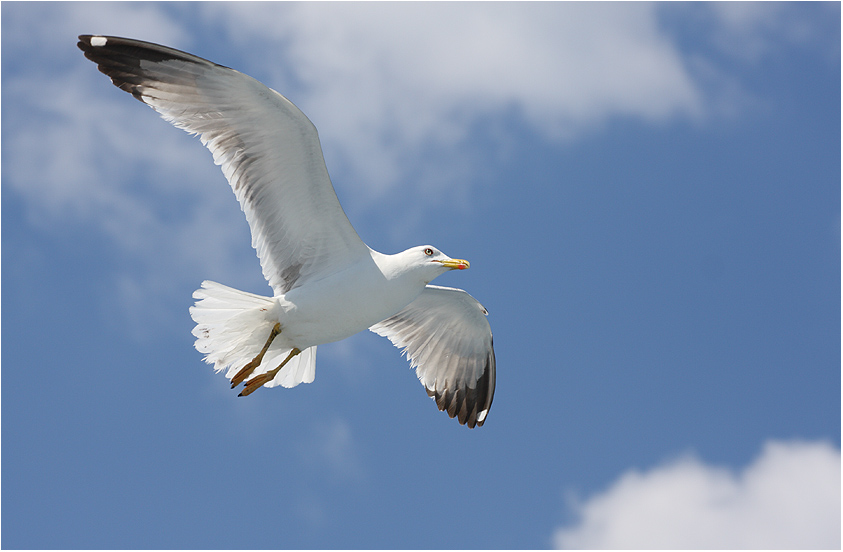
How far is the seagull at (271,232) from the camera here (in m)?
7.52

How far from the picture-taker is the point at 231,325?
7.94 meters

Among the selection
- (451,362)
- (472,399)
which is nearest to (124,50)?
(451,362)

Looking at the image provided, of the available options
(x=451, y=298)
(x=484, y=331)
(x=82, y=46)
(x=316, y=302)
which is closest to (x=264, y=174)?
(x=316, y=302)

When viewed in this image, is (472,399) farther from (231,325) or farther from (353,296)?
(231,325)

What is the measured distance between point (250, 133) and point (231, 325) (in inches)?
68.5

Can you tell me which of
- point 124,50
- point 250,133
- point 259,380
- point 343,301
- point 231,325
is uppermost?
point 124,50

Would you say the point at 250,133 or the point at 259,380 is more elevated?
the point at 250,133

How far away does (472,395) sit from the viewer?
32.9ft

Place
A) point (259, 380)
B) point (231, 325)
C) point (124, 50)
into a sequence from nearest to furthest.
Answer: point (124, 50) → point (231, 325) → point (259, 380)

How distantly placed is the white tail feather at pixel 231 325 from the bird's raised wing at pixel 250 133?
695 mm

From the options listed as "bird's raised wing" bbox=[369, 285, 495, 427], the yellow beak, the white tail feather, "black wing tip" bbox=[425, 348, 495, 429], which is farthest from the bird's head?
"black wing tip" bbox=[425, 348, 495, 429]

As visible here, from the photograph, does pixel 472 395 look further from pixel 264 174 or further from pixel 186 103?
pixel 186 103

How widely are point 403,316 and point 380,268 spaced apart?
2.09 metres

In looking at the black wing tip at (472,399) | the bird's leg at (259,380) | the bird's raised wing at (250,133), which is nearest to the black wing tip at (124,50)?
the bird's raised wing at (250,133)
